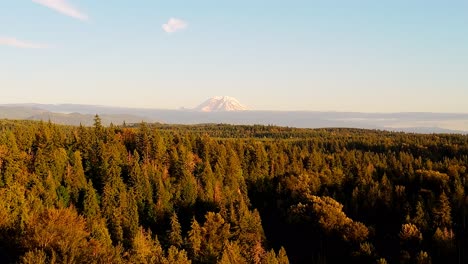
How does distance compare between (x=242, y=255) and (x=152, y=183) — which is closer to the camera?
(x=242, y=255)

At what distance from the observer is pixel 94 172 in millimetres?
187750

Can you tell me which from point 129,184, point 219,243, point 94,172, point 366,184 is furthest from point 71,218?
point 366,184

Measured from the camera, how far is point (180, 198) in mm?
184125

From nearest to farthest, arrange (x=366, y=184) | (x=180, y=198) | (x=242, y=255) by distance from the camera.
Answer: (x=242, y=255)
(x=180, y=198)
(x=366, y=184)

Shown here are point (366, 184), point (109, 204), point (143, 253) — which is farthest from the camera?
point (366, 184)

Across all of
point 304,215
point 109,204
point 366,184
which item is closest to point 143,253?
point 109,204

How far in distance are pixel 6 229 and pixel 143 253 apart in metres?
36.8

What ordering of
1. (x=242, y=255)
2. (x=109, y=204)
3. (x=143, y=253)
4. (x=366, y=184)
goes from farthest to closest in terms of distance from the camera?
(x=366, y=184), (x=109, y=204), (x=242, y=255), (x=143, y=253)

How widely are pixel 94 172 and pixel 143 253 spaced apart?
9118 centimetres

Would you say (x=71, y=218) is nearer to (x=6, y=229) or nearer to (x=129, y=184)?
(x=6, y=229)

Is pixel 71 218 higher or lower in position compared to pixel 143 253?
higher

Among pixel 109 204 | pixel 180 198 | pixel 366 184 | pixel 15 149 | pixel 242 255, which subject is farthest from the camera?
pixel 366 184

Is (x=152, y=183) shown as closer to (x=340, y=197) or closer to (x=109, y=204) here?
(x=109, y=204)

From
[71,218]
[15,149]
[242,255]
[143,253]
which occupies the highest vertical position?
[15,149]
